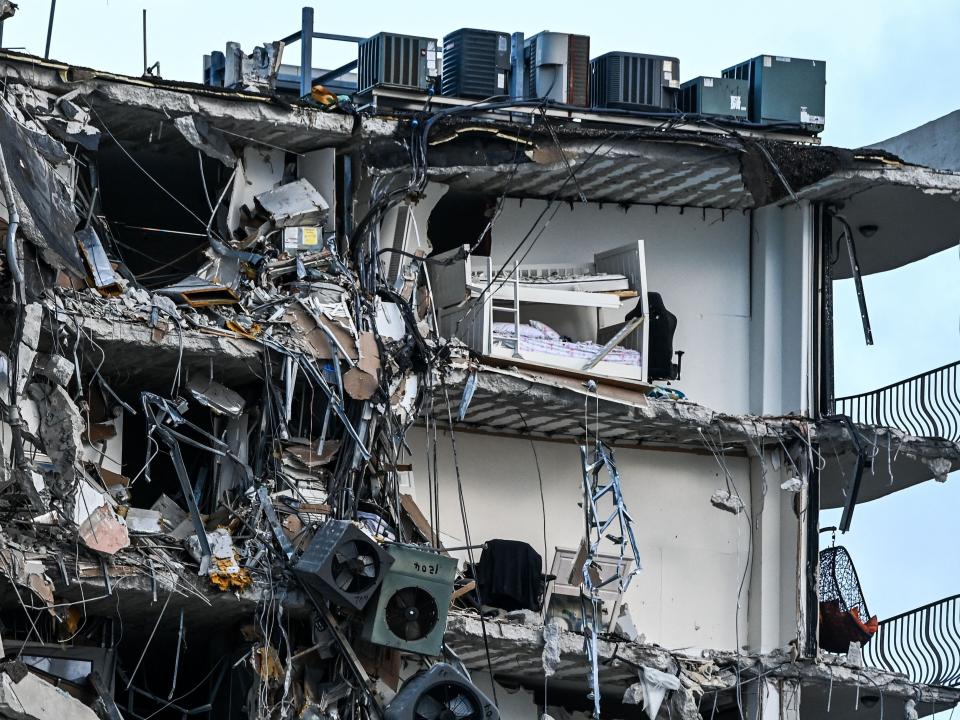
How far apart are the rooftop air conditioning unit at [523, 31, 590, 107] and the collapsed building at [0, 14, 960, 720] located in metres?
0.35

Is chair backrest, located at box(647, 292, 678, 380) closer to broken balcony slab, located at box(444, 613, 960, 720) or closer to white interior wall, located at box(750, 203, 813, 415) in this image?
white interior wall, located at box(750, 203, 813, 415)

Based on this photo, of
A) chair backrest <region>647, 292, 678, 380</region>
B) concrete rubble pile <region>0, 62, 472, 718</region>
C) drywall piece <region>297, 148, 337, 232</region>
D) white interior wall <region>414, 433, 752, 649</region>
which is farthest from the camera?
chair backrest <region>647, 292, 678, 380</region>

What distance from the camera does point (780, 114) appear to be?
81.3ft

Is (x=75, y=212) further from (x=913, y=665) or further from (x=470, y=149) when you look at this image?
(x=913, y=665)

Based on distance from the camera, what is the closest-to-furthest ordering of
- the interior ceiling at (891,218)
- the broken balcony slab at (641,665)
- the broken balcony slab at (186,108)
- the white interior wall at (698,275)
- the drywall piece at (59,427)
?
1. the drywall piece at (59,427)
2. the broken balcony slab at (186,108)
3. the broken balcony slab at (641,665)
4. the interior ceiling at (891,218)
5. the white interior wall at (698,275)

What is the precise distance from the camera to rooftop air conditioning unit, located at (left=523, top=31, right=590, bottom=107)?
2420 centimetres

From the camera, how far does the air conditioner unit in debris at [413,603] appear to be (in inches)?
825

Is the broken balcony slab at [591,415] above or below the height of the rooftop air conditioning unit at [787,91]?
below

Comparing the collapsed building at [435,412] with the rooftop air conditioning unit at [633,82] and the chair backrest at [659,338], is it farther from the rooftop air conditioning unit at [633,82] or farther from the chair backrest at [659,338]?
the rooftop air conditioning unit at [633,82]

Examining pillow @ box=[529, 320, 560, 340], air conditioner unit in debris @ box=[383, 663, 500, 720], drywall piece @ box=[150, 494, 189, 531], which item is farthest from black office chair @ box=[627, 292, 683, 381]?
drywall piece @ box=[150, 494, 189, 531]

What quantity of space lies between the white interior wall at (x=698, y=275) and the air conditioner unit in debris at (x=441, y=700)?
5.32m

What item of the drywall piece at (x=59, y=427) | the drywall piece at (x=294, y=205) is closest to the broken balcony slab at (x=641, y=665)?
the drywall piece at (x=59, y=427)

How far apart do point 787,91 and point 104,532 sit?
30.7ft

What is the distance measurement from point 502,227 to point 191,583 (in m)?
5.85
